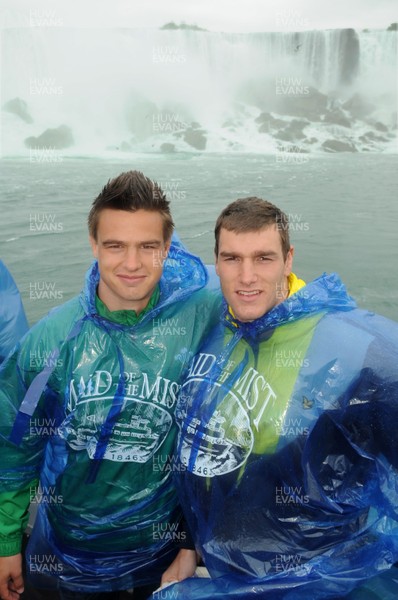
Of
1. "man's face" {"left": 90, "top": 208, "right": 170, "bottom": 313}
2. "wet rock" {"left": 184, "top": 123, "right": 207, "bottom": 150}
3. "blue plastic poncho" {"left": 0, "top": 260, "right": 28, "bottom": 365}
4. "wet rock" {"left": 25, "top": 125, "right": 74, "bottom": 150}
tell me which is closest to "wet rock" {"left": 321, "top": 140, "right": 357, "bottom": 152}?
"wet rock" {"left": 184, "top": 123, "right": 207, "bottom": 150}

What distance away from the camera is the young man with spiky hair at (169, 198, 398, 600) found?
144cm

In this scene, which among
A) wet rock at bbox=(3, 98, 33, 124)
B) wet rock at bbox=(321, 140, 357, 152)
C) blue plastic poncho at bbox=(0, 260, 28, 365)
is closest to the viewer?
blue plastic poncho at bbox=(0, 260, 28, 365)

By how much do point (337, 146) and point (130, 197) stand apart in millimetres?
38898

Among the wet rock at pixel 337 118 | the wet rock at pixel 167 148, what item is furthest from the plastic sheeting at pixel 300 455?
the wet rock at pixel 337 118

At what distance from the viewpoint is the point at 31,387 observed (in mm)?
1643

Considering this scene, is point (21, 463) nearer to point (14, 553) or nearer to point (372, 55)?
point (14, 553)

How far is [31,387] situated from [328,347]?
2.79 feet

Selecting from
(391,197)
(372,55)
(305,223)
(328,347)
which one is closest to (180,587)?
(328,347)

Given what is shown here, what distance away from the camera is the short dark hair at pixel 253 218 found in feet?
5.27

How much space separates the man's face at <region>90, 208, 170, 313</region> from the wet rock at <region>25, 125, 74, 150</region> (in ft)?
122

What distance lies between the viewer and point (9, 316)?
2551 millimetres

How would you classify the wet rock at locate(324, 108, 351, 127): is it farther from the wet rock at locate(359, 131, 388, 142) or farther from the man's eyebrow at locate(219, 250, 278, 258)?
the man's eyebrow at locate(219, 250, 278, 258)

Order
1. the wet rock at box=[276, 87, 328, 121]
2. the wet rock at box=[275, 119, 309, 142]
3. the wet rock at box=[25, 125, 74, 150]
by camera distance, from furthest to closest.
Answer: the wet rock at box=[276, 87, 328, 121]
the wet rock at box=[275, 119, 309, 142]
the wet rock at box=[25, 125, 74, 150]

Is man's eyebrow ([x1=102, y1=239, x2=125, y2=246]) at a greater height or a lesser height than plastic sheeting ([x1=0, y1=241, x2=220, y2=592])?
greater
